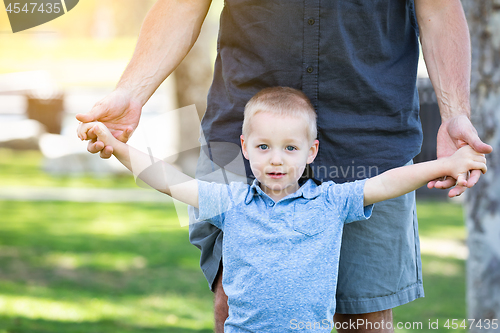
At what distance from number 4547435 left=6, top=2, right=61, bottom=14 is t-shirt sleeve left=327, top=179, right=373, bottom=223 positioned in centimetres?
212

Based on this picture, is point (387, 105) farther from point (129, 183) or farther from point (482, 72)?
point (129, 183)

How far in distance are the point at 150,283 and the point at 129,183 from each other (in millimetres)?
5411

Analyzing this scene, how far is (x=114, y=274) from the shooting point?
226 inches

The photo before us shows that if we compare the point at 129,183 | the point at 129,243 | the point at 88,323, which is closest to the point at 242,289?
the point at 88,323

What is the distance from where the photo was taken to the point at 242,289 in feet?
6.53

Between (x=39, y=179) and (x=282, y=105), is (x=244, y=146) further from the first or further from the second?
(x=39, y=179)

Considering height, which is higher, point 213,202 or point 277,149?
point 277,149

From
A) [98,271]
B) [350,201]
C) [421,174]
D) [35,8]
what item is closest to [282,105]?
[350,201]

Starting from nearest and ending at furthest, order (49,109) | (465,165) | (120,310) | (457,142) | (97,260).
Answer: (465,165) < (457,142) < (120,310) < (97,260) < (49,109)

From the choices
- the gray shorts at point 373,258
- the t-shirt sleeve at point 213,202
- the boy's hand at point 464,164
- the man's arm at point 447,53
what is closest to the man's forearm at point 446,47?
the man's arm at point 447,53

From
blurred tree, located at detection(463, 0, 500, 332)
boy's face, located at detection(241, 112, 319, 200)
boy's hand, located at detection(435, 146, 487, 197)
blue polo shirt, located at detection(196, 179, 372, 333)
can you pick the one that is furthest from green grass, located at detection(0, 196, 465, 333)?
boy's hand, located at detection(435, 146, 487, 197)

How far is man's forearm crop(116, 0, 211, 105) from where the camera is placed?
7.27 ft

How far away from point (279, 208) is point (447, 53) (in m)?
0.90

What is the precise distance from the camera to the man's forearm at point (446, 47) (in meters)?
2.15
